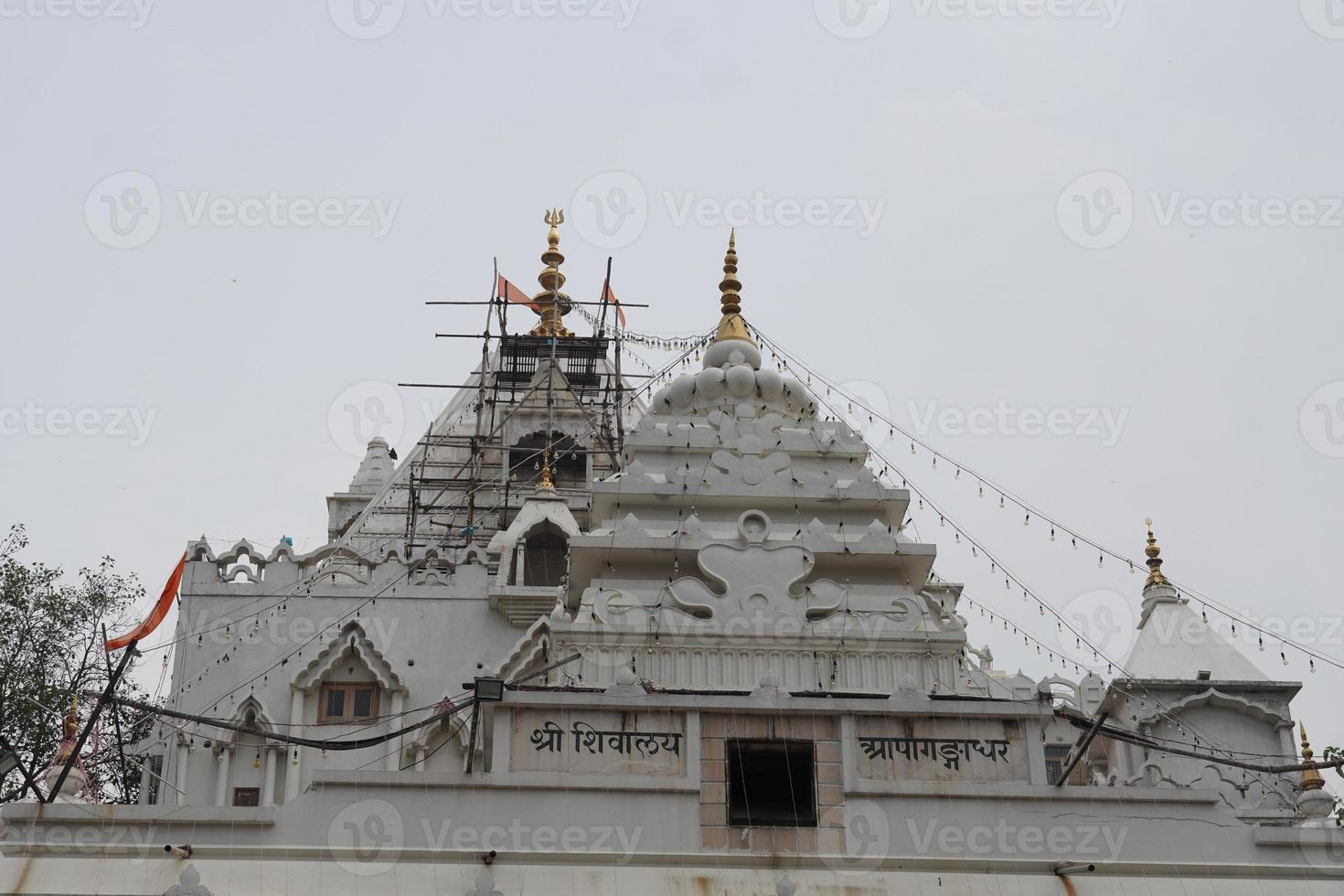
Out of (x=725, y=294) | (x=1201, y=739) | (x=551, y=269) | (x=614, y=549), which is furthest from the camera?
(x=551, y=269)

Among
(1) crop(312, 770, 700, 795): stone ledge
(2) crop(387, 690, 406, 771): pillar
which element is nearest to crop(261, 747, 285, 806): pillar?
(2) crop(387, 690, 406, 771): pillar

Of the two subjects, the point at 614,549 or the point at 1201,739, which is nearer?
the point at 614,549

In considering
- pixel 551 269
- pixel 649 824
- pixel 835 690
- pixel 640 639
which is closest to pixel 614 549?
pixel 640 639

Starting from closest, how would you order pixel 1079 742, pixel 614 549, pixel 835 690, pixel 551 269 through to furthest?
pixel 1079 742
pixel 835 690
pixel 614 549
pixel 551 269

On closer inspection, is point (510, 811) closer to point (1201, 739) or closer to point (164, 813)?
point (164, 813)

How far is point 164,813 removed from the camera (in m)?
20.6

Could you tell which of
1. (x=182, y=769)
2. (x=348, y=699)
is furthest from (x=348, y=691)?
(x=182, y=769)

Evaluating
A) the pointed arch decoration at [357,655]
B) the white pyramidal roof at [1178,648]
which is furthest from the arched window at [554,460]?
the white pyramidal roof at [1178,648]

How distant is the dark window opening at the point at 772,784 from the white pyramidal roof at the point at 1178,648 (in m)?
9.41

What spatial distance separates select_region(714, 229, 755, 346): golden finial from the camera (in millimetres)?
32406

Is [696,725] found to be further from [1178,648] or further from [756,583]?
[1178,648]

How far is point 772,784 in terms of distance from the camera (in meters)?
22.2

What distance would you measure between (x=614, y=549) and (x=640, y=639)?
198 cm

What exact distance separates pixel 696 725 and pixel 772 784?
1255 millimetres
